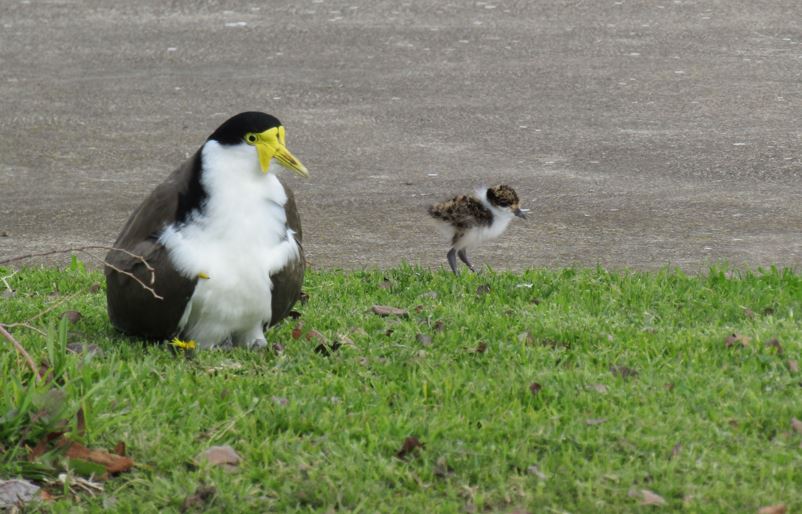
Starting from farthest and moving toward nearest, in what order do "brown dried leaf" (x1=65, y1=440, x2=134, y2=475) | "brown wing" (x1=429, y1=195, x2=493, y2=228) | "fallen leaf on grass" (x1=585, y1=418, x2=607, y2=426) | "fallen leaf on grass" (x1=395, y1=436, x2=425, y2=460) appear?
"brown wing" (x1=429, y1=195, x2=493, y2=228)
"fallen leaf on grass" (x1=585, y1=418, x2=607, y2=426)
"fallen leaf on grass" (x1=395, y1=436, x2=425, y2=460)
"brown dried leaf" (x1=65, y1=440, x2=134, y2=475)

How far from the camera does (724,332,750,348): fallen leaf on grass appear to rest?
5902mm

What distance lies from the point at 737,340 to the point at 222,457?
2.35 m

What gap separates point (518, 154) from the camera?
9609 mm

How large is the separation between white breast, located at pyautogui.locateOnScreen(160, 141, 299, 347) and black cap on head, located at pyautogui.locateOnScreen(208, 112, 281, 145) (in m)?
0.04

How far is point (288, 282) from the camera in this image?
582 cm

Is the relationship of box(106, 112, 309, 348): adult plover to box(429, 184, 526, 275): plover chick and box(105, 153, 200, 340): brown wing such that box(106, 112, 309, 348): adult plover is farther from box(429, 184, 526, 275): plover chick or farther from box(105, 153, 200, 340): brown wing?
box(429, 184, 526, 275): plover chick

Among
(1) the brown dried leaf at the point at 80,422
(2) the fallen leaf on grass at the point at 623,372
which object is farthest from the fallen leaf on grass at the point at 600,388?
(1) the brown dried leaf at the point at 80,422

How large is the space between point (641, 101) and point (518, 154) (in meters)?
1.57

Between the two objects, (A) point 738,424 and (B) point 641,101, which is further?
(B) point 641,101

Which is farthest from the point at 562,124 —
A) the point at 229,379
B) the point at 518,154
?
the point at 229,379

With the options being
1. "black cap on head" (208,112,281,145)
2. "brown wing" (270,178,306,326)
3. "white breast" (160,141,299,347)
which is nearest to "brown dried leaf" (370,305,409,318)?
"brown wing" (270,178,306,326)

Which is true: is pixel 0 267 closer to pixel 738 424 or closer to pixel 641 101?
pixel 738 424

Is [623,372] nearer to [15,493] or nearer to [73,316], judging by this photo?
[15,493]

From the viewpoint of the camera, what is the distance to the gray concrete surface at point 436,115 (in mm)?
8250
